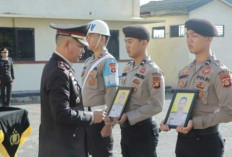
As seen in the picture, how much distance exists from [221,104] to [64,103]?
1229 mm

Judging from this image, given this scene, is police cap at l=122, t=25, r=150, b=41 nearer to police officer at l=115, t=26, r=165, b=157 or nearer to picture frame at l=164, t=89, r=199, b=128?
police officer at l=115, t=26, r=165, b=157

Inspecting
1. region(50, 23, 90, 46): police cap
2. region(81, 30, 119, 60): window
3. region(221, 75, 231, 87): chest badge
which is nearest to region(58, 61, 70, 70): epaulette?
region(50, 23, 90, 46): police cap

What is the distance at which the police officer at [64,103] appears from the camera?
3119 mm

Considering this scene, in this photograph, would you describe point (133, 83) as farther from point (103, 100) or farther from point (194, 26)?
point (194, 26)

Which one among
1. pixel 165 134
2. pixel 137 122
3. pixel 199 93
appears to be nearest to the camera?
pixel 199 93

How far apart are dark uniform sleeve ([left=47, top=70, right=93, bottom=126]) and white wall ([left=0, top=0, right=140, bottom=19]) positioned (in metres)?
12.5

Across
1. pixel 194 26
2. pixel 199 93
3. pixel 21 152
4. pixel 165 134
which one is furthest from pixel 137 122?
pixel 165 134

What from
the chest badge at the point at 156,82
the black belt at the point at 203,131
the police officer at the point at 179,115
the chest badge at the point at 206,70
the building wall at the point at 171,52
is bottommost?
the building wall at the point at 171,52

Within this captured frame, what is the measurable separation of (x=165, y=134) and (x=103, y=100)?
162 inches

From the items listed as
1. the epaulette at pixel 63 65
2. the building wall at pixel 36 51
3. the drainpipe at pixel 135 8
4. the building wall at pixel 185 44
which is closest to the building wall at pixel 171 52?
the building wall at pixel 185 44

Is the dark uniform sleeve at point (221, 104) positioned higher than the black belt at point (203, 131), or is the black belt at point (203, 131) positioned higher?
the dark uniform sleeve at point (221, 104)

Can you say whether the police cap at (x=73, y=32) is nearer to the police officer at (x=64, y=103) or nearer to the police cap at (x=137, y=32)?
the police officer at (x=64, y=103)

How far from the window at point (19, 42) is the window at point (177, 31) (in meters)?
7.67

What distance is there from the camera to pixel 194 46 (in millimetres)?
3369
